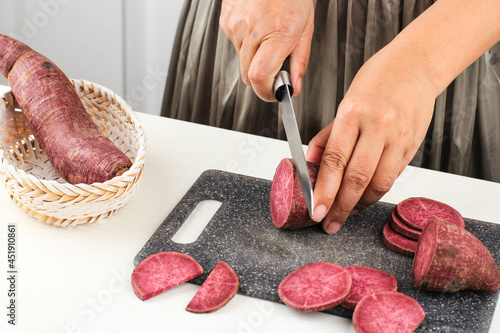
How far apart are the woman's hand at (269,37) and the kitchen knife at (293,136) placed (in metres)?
0.03

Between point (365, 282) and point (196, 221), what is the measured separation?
1.33 ft

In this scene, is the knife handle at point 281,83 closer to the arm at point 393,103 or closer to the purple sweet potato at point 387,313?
the arm at point 393,103

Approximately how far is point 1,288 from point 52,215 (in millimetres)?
175

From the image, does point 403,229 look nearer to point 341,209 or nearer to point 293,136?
point 341,209

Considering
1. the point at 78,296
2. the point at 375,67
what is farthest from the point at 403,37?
the point at 78,296

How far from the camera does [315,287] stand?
107cm

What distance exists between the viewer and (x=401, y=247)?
46.2 inches

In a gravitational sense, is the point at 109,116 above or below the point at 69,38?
above

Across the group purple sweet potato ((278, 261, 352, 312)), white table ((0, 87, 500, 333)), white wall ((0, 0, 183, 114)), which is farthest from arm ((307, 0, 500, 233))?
white wall ((0, 0, 183, 114))

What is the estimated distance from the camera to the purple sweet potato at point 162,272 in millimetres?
1066

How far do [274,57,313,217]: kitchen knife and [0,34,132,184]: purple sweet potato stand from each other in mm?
346

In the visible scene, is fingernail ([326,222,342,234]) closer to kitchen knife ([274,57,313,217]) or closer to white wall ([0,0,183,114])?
kitchen knife ([274,57,313,217])

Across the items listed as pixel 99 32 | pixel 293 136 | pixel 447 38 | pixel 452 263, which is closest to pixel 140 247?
pixel 293 136

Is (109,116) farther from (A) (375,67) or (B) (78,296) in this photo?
(A) (375,67)
